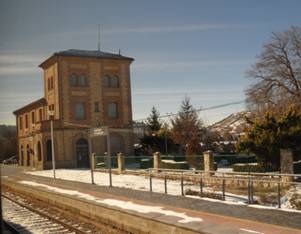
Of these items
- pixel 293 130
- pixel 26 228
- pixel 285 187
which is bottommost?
pixel 26 228

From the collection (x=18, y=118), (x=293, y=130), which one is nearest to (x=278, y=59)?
(x=293, y=130)

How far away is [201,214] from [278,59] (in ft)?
117

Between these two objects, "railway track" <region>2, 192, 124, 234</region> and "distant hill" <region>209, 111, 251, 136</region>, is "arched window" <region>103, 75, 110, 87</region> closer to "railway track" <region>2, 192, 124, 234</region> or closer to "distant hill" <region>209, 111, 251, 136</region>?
"distant hill" <region>209, 111, 251, 136</region>

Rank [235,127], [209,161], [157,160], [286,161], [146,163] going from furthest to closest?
[235,127] < [146,163] < [157,160] < [209,161] < [286,161]

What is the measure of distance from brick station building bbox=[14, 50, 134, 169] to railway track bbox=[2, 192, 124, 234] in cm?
2867

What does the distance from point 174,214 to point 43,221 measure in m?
6.16

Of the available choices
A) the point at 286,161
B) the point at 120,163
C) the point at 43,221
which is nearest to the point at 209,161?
the point at 286,161

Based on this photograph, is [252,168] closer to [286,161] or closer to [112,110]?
[286,161]

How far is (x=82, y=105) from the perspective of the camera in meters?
53.7

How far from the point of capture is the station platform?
37.4 ft

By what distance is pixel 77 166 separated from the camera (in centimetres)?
5191

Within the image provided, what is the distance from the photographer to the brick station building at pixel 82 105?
170 ft

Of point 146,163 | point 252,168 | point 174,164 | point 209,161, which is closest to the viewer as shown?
point 252,168

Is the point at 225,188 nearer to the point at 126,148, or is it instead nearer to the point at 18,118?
the point at 126,148
